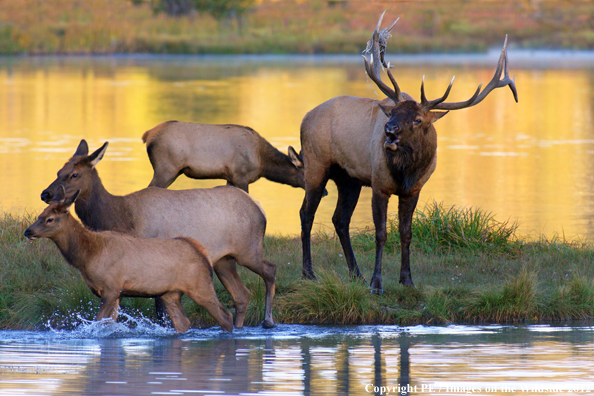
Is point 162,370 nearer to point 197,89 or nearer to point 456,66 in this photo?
point 197,89

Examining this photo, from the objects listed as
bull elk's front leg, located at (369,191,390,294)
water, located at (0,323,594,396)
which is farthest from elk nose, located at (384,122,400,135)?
water, located at (0,323,594,396)

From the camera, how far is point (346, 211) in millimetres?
10672

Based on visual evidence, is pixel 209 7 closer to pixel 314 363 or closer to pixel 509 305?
pixel 509 305

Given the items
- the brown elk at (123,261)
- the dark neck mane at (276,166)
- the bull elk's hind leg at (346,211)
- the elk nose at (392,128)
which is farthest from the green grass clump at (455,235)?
the brown elk at (123,261)

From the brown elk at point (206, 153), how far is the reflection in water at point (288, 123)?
109 cm

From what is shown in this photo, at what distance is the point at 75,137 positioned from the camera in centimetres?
2336

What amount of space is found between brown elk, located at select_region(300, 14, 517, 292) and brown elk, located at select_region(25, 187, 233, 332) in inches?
83.0

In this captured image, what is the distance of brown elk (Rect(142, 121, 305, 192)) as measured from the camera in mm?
12070

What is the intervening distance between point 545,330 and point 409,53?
59.2 metres

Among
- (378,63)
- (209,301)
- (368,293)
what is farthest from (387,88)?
(209,301)

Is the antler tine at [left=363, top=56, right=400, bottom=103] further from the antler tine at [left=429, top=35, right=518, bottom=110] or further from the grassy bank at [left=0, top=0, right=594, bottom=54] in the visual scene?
the grassy bank at [left=0, top=0, right=594, bottom=54]

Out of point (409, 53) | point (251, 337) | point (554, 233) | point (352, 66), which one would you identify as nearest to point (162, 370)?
point (251, 337)

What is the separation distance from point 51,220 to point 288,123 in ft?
60.5

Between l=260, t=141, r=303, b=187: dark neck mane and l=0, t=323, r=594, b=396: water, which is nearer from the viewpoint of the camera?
l=0, t=323, r=594, b=396: water
